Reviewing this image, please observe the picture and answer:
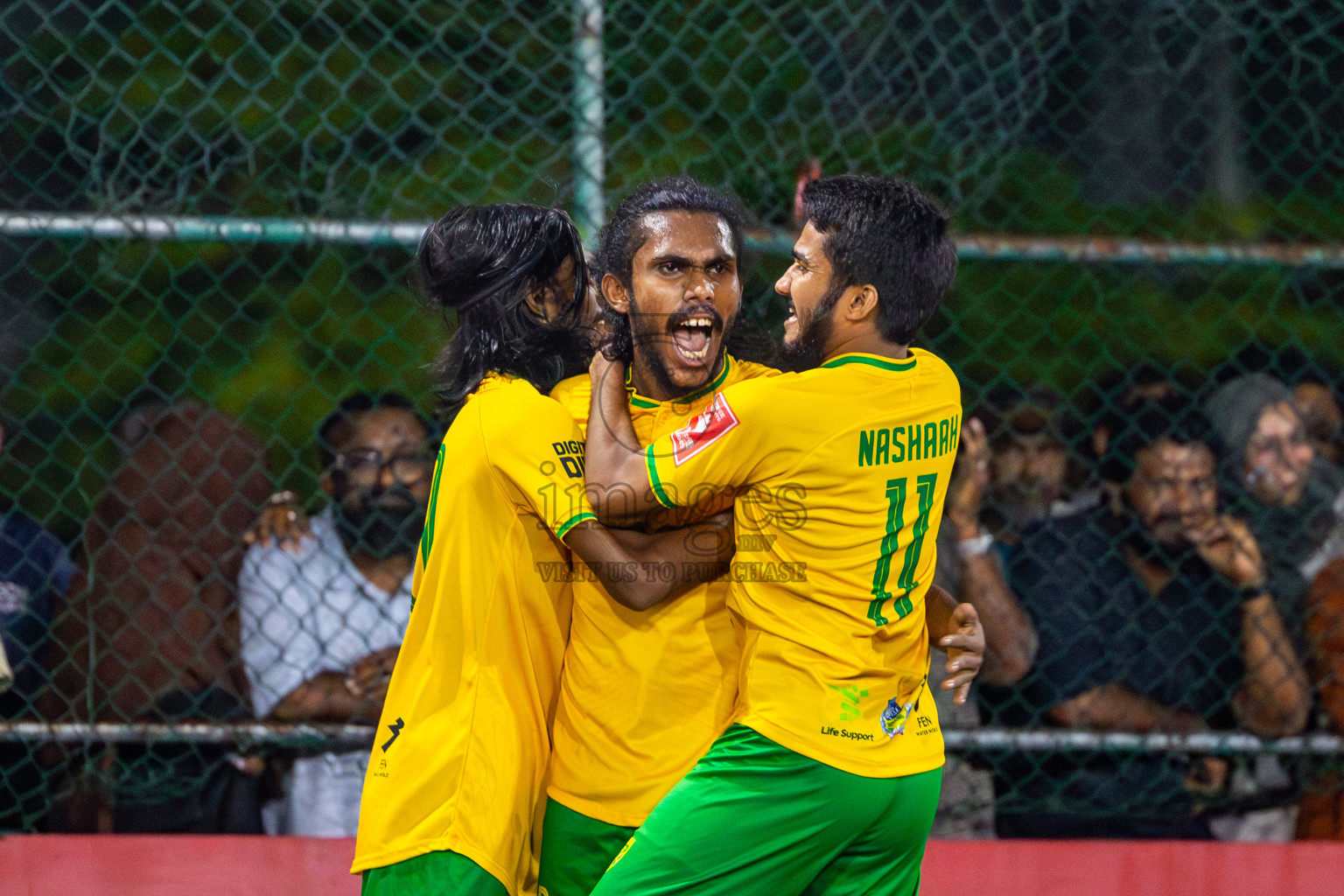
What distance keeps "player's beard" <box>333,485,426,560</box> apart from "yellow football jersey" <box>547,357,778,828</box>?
139cm

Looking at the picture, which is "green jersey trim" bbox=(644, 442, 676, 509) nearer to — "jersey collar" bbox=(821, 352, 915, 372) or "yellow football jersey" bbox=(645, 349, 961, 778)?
"yellow football jersey" bbox=(645, 349, 961, 778)

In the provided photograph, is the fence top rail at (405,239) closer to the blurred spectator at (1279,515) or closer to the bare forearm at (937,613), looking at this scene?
the blurred spectator at (1279,515)

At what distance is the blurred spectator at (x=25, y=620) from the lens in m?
3.19

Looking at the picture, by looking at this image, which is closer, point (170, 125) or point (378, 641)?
point (378, 641)

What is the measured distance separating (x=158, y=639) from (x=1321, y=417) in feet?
10.0

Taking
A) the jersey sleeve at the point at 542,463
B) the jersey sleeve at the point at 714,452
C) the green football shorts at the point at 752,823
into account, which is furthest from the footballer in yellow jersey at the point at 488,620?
the green football shorts at the point at 752,823

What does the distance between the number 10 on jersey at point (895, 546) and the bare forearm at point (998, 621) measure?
1253 millimetres

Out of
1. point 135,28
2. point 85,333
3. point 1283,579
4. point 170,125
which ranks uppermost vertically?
point 135,28

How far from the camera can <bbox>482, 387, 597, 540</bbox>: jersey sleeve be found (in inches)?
74.6

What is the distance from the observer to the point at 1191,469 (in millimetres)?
3268

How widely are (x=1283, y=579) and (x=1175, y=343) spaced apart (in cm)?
67

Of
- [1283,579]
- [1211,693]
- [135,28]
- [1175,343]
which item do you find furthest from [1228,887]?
[135,28]

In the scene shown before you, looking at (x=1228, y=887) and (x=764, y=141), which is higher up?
(x=764, y=141)

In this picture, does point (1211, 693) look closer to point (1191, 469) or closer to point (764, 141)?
point (1191, 469)
